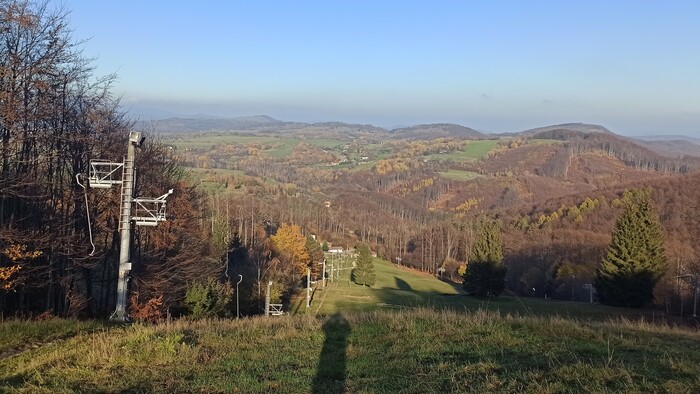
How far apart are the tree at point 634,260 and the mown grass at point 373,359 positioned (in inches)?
1468

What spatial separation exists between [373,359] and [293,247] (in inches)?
2533

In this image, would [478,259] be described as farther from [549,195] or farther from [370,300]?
[549,195]

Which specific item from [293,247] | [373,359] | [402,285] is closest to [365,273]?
[402,285]

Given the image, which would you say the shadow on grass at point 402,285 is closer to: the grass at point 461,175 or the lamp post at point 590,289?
the lamp post at point 590,289

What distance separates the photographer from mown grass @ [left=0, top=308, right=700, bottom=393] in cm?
656

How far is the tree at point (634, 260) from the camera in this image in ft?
144

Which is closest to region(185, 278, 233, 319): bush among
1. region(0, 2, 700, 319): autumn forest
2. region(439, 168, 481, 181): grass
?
region(0, 2, 700, 319): autumn forest

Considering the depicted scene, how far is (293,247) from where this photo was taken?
7212cm

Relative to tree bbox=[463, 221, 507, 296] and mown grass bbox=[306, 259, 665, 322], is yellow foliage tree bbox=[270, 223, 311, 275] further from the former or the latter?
tree bbox=[463, 221, 507, 296]

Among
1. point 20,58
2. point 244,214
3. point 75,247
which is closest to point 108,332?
point 20,58

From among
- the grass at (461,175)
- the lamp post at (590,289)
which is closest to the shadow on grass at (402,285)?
the lamp post at (590,289)

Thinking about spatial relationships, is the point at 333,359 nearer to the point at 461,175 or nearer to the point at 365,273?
the point at 365,273

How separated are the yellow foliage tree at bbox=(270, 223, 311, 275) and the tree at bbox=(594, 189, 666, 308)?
36.5 m

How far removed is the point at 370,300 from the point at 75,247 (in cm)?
3517
